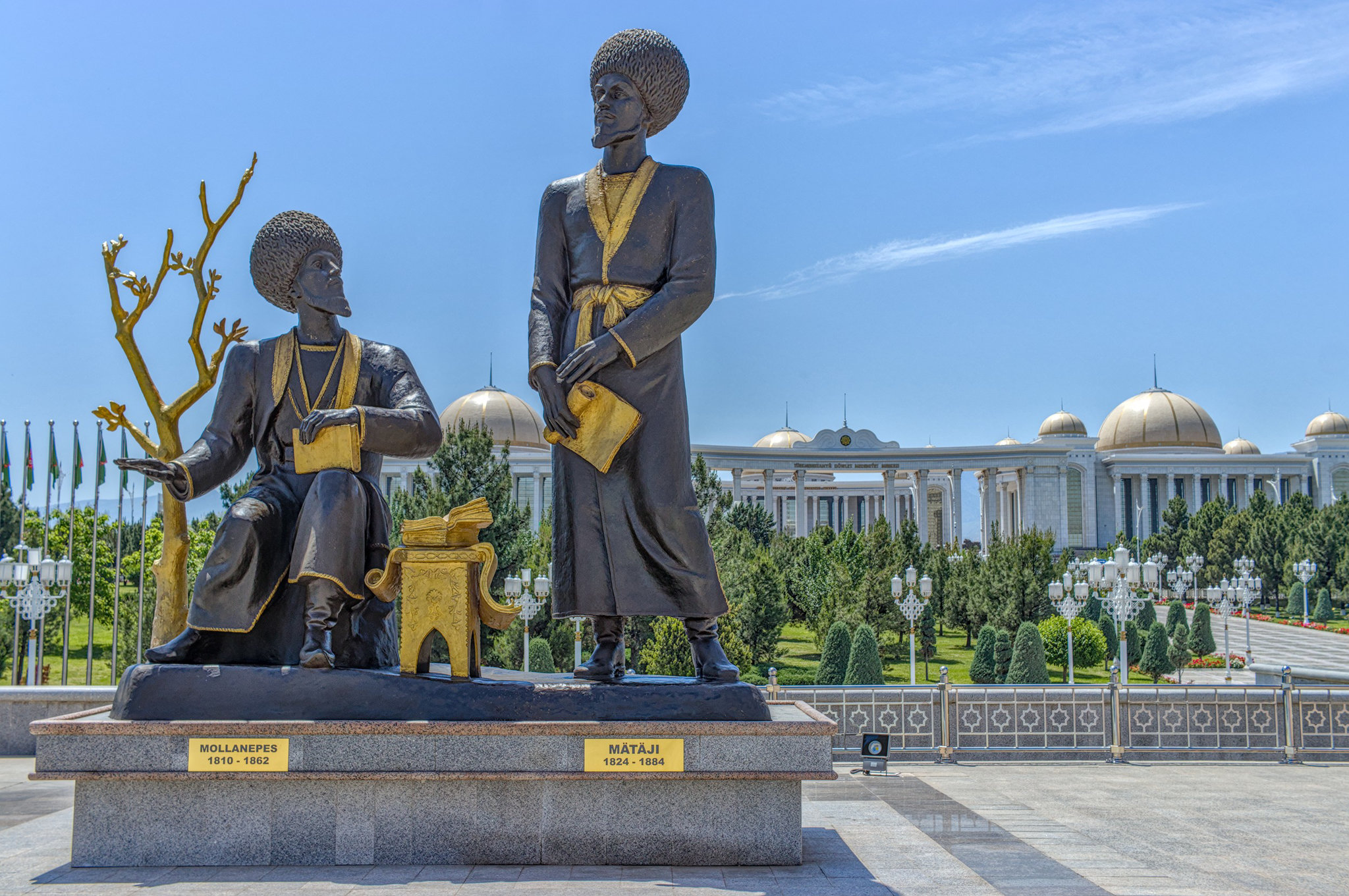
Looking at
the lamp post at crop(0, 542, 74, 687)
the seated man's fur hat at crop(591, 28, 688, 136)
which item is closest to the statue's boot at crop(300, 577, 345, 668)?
the seated man's fur hat at crop(591, 28, 688, 136)

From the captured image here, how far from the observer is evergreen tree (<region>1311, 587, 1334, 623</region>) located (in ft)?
134

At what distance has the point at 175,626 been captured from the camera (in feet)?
52.2

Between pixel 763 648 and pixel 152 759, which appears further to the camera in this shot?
pixel 763 648

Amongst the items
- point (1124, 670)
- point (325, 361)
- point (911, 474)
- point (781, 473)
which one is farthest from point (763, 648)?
point (911, 474)

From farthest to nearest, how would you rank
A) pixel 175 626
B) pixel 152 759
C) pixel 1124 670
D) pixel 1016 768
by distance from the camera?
pixel 1124 670, pixel 175 626, pixel 1016 768, pixel 152 759

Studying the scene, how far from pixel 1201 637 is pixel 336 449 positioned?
32.5 meters

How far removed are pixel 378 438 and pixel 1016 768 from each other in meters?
8.47

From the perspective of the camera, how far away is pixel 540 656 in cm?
2067

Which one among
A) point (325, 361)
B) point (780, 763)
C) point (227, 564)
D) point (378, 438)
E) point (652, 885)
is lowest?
point (652, 885)

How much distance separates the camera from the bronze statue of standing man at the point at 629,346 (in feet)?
18.1

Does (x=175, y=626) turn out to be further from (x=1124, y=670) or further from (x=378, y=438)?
(x=1124, y=670)

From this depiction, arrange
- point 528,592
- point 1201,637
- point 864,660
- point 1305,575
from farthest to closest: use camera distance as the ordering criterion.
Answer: point 1305,575 → point 1201,637 → point 864,660 → point 528,592

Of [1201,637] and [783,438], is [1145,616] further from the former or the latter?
[783,438]

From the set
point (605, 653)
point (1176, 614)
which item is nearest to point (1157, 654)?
point (1176, 614)
